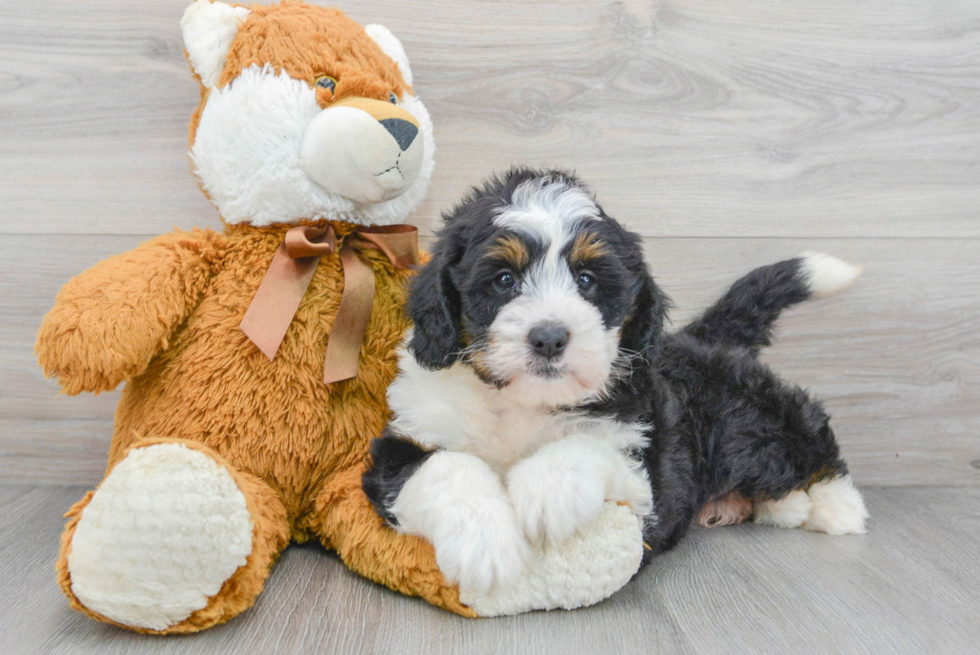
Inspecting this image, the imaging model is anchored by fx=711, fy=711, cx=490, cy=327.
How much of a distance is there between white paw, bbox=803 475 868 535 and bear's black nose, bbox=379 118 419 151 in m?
1.33

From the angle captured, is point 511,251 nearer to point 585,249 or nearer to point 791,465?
point 585,249

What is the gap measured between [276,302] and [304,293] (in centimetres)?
7

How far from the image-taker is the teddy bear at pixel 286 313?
1.34m

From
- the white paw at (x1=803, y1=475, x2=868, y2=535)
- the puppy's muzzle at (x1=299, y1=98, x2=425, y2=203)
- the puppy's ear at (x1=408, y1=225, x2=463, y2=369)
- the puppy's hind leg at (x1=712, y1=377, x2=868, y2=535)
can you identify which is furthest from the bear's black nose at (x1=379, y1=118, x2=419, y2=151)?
the white paw at (x1=803, y1=475, x2=868, y2=535)

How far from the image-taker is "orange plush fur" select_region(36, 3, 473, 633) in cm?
139

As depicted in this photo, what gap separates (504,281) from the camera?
1337 millimetres

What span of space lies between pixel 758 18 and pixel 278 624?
203 centimetres

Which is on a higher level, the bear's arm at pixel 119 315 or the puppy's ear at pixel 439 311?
the puppy's ear at pixel 439 311

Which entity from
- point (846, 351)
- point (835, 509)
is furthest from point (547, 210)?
point (846, 351)

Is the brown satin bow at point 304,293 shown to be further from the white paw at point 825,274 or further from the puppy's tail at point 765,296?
the white paw at point 825,274

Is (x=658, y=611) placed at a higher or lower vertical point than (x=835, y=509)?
higher

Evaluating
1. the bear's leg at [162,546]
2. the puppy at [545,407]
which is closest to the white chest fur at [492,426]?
the puppy at [545,407]

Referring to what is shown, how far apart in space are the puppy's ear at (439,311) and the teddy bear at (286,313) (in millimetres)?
213

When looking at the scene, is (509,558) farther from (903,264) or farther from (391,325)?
(903,264)
